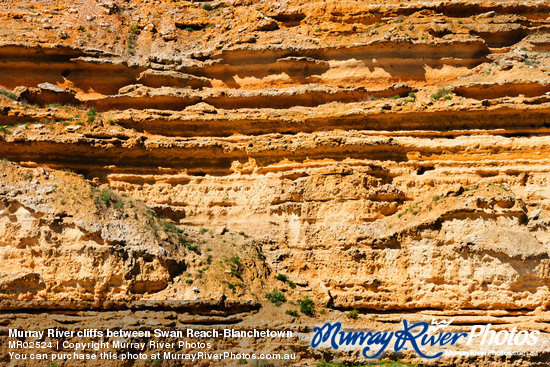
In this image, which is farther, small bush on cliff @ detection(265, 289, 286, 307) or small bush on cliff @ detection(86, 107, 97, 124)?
small bush on cliff @ detection(86, 107, 97, 124)

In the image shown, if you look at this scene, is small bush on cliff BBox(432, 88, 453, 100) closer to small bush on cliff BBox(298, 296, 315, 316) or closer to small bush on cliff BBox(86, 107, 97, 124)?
small bush on cliff BBox(298, 296, 315, 316)

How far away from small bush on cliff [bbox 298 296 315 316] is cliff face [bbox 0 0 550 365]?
27cm

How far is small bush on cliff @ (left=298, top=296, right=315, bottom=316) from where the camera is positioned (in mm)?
17547

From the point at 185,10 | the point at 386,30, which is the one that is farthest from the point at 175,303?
the point at 185,10

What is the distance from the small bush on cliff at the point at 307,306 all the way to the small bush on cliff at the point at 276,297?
0.54 meters

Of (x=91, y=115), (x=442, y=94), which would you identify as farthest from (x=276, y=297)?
(x=91, y=115)

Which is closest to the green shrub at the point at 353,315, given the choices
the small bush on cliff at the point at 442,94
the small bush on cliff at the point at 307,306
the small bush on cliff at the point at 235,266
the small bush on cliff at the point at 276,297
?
the small bush on cliff at the point at 307,306

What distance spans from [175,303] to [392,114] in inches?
381

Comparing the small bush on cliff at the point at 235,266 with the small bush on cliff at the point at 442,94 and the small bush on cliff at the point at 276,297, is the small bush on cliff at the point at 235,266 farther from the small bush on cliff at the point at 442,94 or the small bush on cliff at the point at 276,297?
the small bush on cliff at the point at 442,94

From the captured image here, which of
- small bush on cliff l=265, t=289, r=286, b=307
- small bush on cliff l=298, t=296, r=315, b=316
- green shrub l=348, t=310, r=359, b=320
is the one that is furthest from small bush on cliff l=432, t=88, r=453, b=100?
small bush on cliff l=265, t=289, r=286, b=307

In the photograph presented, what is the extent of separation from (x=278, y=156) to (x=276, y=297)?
5232 mm

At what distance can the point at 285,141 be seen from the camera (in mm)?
20672

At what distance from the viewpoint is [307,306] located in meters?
17.6

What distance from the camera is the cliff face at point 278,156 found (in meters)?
16.9
